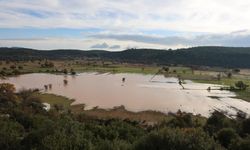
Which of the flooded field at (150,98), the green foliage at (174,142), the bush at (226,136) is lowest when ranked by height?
the flooded field at (150,98)

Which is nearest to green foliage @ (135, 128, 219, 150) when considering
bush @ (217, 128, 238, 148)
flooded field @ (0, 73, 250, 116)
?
bush @ (217, 128, 238, 148)

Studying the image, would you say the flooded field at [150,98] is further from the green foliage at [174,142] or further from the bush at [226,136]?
the green foliage at [174,142]

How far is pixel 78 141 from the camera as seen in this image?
60.8 ft

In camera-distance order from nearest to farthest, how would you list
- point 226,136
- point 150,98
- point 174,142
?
point 174,142 < point 226,136 < point 150,98

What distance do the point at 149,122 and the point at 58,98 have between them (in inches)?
853

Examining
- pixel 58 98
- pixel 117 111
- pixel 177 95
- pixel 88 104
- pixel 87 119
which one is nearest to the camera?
pixel 87 119

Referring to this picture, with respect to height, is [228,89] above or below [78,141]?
below

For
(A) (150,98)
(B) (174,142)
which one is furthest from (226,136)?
(A) (150,98)

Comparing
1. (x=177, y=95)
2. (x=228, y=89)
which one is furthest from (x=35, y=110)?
(x=228, y=89)

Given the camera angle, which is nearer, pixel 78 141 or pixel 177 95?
pixel 78 141

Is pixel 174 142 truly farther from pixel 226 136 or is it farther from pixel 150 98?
pixel 150 98

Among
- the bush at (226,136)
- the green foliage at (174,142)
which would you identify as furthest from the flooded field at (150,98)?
the green foliage at (174,142)

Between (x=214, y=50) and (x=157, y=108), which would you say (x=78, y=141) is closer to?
(x=157, y=108)

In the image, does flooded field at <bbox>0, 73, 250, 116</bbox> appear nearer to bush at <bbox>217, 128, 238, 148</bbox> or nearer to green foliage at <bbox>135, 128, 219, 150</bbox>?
bush at <bbox>217, 128, 238, 148</bbox>
